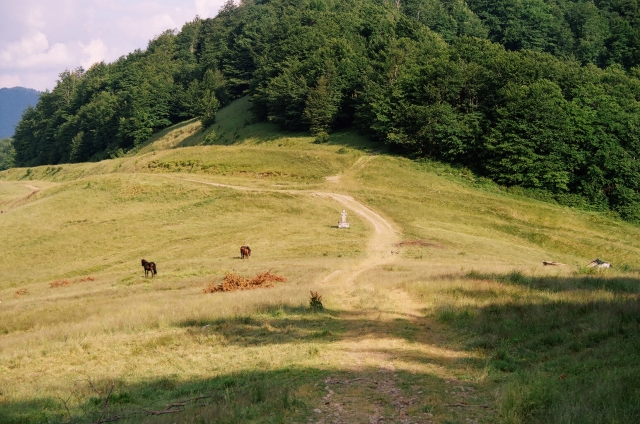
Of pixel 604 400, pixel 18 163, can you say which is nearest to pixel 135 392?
pixel 604 400

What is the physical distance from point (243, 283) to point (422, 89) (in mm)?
56716

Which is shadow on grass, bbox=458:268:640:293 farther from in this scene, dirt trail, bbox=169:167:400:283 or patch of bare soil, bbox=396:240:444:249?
patch of bare soil, bbox=396:240:444:249

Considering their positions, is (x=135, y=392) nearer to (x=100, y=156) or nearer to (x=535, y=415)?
(x=535, y=415)

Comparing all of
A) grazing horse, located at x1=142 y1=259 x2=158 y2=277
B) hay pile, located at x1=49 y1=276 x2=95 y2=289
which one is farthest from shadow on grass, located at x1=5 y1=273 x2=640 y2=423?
hay pile, located at x1=49 y1=276 x2=95 y2=289

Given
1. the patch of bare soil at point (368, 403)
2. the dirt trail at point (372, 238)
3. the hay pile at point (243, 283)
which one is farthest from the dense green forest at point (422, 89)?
the patch of bare soil at point (368, 403)

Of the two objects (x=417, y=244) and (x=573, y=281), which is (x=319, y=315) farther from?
(x=417, y=244)

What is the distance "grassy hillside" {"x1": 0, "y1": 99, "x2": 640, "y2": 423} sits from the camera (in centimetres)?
968

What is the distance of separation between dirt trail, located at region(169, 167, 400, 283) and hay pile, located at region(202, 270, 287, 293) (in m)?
2.70

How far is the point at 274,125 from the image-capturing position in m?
95.6

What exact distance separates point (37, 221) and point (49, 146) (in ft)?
402

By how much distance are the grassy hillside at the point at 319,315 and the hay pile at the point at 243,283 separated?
3.43ft

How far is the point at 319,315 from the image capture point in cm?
1750

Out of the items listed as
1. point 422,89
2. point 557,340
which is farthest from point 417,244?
point 422,89

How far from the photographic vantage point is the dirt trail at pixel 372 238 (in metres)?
28.2
